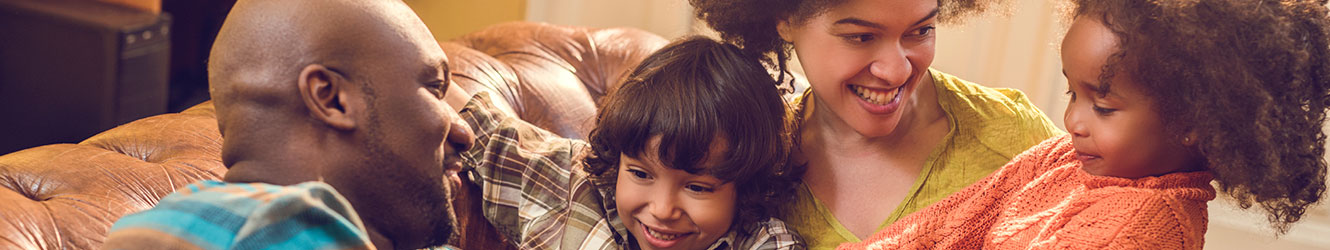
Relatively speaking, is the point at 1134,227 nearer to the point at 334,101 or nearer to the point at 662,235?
the point at 662,235

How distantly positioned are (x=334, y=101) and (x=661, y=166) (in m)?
0.56

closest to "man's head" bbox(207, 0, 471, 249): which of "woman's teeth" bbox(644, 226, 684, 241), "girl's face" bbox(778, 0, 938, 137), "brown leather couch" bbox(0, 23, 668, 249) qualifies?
"brown leather couch" bbox(0, 23, 668, 249)

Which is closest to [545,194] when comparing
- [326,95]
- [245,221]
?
[326,95]

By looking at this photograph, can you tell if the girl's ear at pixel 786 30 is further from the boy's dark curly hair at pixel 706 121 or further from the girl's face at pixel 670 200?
the girl's face at pixel 670 200

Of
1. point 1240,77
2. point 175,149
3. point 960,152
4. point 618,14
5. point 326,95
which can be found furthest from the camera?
point 618,14

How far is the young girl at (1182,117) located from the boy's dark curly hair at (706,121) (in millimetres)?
349

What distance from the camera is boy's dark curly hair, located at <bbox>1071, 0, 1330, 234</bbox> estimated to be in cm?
126

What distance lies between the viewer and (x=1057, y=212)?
1.41 metres

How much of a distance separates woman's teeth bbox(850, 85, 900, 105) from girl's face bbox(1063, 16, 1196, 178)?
297mm

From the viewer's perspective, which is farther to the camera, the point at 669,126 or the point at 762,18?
the point at 762,18

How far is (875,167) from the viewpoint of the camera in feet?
5.86

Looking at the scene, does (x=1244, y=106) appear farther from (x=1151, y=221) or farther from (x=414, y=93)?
(x=414, y=93)

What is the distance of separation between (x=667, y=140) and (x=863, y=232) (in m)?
0.38

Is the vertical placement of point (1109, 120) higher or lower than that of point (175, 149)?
higher
